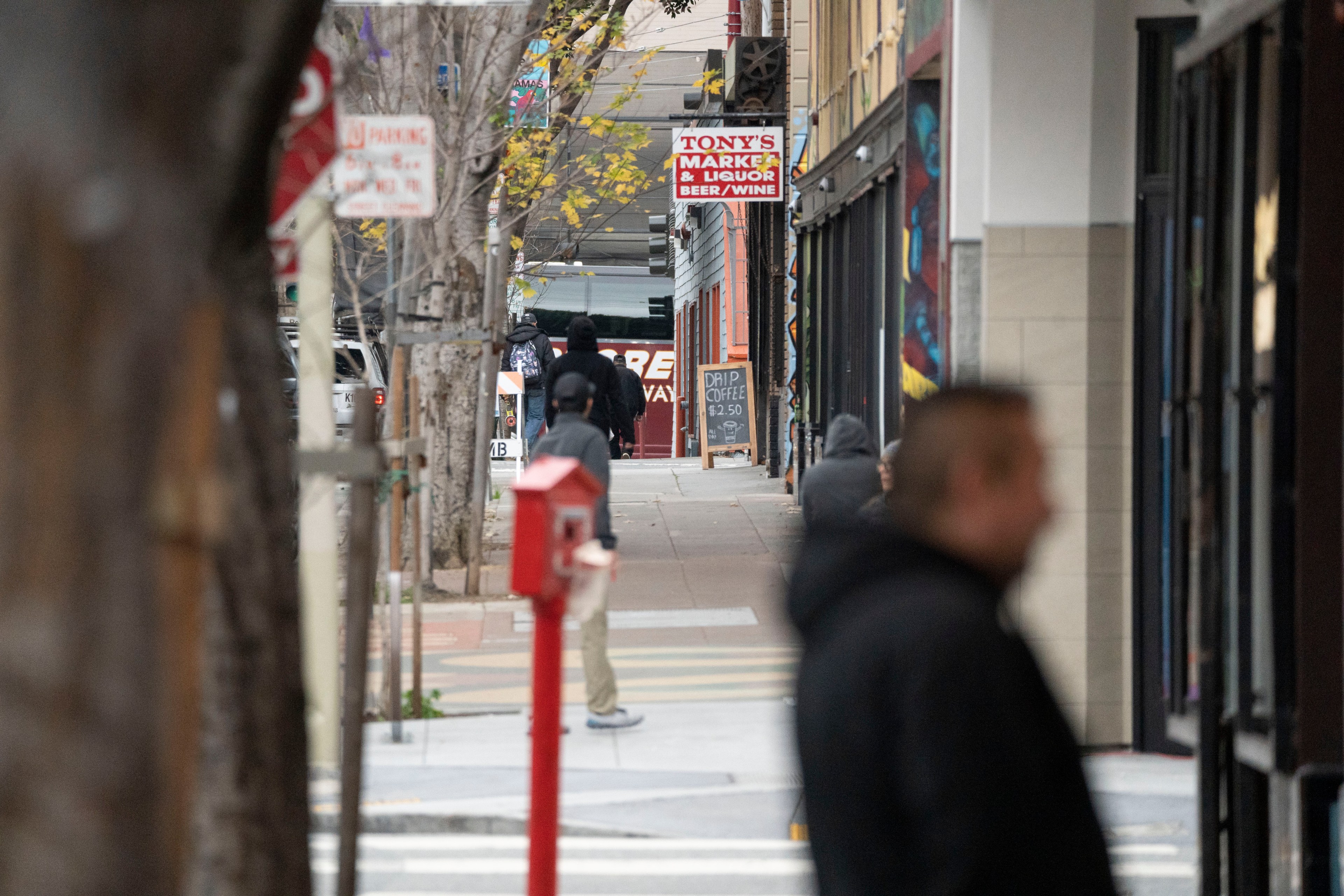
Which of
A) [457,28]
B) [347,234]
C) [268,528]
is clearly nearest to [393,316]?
[457,28]

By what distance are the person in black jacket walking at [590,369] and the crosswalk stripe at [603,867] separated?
6.61 m

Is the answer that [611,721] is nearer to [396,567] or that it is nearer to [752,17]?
[396,567]

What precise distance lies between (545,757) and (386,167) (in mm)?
4715

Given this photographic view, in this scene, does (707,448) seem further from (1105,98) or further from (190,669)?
(190,669)

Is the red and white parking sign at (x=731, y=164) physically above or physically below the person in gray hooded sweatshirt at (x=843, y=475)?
above

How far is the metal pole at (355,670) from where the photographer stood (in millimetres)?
4598

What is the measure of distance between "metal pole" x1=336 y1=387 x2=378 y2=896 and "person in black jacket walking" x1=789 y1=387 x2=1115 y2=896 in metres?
2.33

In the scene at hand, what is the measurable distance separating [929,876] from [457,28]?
12.4m

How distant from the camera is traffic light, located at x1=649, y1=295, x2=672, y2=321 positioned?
45125mm

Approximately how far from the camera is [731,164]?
22.7 m

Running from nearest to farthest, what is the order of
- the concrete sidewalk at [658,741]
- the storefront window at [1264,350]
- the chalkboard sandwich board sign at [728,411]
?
the storefront window at [1264,350]
the concrete sidewalk at [658,741]
the chalkboard sandwich board sign at [728,411]

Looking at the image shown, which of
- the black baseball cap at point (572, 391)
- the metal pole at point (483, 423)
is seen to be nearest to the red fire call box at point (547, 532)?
the black baseball cap at point (572, 391)

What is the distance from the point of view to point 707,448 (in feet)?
85.9

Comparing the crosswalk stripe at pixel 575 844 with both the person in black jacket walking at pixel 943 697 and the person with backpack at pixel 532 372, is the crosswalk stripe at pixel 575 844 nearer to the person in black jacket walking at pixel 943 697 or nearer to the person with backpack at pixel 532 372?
the person in black jacket walking at pixel 943 697
